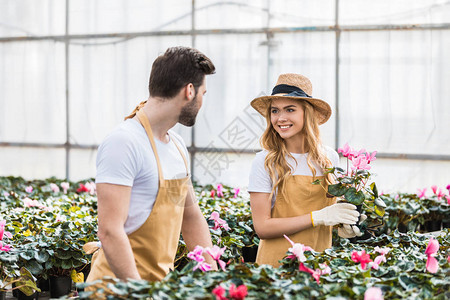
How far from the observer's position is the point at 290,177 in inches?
87.3

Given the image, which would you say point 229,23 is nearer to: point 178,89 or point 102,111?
point 102,111

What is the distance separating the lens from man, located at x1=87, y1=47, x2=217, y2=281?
1483 millimetres

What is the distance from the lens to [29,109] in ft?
22.5

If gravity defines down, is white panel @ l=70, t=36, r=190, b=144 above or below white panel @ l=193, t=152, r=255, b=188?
above

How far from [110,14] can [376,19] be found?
10.5 ft

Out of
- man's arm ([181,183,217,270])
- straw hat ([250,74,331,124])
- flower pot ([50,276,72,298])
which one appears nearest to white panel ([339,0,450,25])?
straw hat ([250,74,331,124])

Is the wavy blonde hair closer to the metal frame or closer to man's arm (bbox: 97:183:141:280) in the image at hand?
man's arm (bbox: 97:183:141:280)

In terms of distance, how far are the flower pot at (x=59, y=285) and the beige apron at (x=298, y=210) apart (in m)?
1.19

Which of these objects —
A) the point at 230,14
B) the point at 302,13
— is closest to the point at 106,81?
the point at 230,14

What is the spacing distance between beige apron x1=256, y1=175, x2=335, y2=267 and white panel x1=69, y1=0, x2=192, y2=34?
4246 millimetres

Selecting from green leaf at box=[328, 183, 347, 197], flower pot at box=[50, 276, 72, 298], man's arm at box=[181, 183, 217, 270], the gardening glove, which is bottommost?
flower pot at box=[50, 276, 72, 298]

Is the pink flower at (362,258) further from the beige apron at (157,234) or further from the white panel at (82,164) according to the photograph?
the white panel at (82,164)

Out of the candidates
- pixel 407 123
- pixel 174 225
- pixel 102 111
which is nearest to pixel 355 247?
pixel 174 225

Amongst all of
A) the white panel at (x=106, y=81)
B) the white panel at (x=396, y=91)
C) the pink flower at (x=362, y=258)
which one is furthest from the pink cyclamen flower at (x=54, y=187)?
the pink flower at (x=362, y=258)
